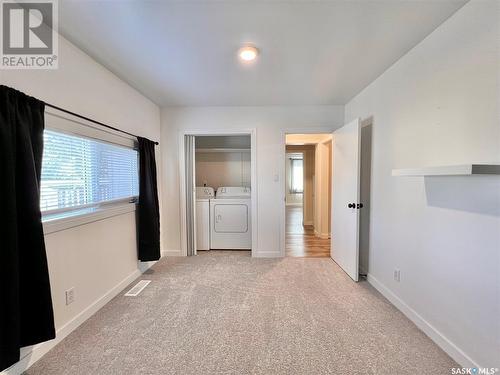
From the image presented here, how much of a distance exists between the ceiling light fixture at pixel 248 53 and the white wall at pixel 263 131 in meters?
1.51

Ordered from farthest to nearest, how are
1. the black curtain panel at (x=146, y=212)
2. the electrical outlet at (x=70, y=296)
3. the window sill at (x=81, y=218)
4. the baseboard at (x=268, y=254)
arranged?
the baseboard at (x=268, y=254), the black curtain panel at (x=146, y=212), the electrical outlet at (x=70, y=296), the window sill at (x=81, y=218)

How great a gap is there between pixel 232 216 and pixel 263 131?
4.97ft

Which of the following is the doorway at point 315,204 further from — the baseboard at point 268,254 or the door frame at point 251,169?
the door frame at point 251,169

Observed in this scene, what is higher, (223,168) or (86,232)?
(223,168)

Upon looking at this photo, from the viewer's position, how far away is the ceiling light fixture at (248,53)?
1.93 meters

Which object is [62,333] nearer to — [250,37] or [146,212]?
[146,212]

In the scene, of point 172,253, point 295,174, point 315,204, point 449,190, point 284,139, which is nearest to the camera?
point 449,190

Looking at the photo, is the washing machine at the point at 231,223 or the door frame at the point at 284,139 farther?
the washing machine at the point at 231,223

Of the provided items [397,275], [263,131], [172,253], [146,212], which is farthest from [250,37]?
[172,253]

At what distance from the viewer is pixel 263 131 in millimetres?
3553

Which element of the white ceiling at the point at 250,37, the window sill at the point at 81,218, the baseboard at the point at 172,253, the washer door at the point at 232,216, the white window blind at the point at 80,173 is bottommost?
the baseboard at the point at 172,253

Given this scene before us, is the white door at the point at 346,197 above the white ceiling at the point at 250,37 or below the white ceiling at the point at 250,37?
below

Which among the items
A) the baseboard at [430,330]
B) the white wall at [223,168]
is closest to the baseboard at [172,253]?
the white wall at [223,168]

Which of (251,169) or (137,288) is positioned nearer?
(137,288)
